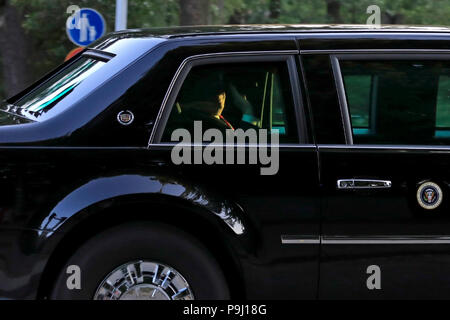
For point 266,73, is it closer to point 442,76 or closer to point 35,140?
point 442,76

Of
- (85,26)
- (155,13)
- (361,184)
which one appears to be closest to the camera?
(361,184)

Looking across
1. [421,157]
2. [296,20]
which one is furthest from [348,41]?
[296,20]

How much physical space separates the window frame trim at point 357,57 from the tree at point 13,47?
11835 mm

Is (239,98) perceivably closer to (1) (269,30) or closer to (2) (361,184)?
(1) (269,30)

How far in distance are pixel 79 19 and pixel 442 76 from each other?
680 centimetres

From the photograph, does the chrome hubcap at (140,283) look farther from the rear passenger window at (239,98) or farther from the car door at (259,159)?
the rear passenger window at (239,98)

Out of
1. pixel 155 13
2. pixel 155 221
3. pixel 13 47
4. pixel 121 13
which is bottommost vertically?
pixel 155 221

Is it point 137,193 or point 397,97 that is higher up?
point 397,97

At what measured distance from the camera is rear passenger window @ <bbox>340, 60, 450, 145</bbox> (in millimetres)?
3795

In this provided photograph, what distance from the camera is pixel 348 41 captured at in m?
3.82

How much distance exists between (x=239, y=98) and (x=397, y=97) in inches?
29.6

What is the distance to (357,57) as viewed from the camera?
149 inches

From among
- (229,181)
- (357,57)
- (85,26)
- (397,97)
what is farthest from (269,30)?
(85,26)
